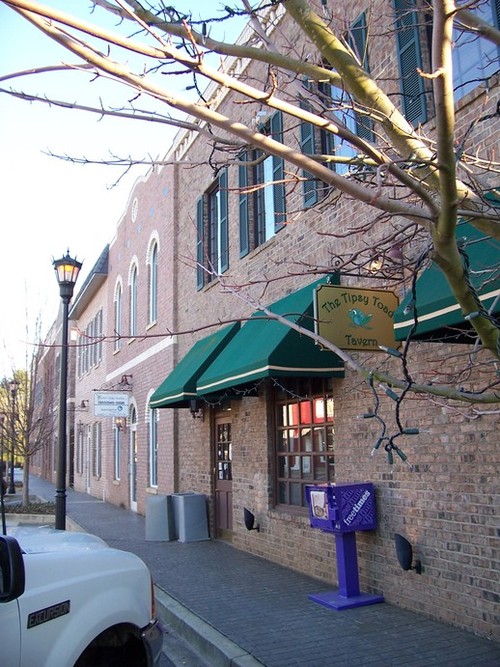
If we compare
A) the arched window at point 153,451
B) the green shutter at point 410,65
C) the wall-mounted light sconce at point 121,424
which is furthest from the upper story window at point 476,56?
the wall-mounted light sconce at point 121,424

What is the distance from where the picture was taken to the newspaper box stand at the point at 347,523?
22.7 ft

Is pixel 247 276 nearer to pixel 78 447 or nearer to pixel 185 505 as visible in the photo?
pixel 185 505

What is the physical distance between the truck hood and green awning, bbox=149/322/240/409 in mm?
6628

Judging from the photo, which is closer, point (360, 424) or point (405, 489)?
point (405, 489)

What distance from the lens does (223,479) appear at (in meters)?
12.2

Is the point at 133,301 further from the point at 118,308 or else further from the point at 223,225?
the point at 223,225

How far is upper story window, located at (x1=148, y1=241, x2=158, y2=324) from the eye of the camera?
17.4 meters

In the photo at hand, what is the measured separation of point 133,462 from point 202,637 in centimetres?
1313

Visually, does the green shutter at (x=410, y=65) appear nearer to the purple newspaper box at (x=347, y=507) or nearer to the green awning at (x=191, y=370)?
the purple newspaper box at (x=347, y=507)

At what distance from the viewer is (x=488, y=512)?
573cm

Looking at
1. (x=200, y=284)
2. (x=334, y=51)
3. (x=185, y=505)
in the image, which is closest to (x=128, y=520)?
(x=185, y=505)

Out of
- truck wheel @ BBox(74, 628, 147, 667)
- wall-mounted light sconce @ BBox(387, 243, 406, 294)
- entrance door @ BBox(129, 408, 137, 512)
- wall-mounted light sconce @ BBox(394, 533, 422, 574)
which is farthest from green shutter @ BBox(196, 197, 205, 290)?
truck wheel @ BBox(74, 628, 147, 667)

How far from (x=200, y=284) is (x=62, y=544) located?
9976 millimetres

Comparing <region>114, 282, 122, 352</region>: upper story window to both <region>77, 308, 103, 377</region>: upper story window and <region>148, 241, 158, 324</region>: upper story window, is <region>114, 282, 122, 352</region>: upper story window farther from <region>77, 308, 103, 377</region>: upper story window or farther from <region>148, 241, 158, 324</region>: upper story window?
<region>148, 241, 158, 324</region>: upper story window
